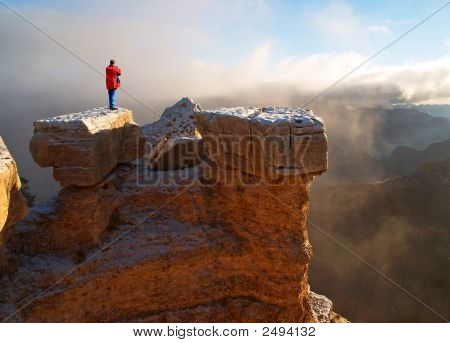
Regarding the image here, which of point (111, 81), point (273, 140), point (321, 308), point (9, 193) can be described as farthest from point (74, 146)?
point (321, 308)

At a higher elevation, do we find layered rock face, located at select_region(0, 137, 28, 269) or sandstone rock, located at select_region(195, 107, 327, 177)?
sandstone rock, located at select_region(195, 107, 327, 177)

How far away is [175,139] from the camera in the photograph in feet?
32.6

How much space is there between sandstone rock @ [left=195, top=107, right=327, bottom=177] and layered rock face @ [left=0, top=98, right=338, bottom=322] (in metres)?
0.03

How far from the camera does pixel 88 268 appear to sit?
24.1ft

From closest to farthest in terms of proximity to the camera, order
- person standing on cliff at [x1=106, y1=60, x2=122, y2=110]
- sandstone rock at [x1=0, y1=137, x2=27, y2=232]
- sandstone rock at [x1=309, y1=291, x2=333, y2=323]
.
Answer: sandstone rock at [x1=0, y1=137, x2=27, y2=232] → person standing on cliff at [x1=106, y1=60, x2=122, y2=110] → sandstone rock at [x1=309, y1=291, x2=333, y2=323]

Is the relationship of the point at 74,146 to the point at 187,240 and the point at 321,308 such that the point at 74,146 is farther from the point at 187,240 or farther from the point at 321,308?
the point at 321,308

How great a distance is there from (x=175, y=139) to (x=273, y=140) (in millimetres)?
3804

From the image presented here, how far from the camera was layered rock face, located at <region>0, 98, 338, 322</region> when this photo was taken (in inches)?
279

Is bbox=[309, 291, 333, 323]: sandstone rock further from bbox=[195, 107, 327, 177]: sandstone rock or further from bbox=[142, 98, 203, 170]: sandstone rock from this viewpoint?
bbox=[142, 98, 203, 170]: sandstone rock

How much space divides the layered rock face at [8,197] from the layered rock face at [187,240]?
3.06 ft

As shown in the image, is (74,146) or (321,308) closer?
(74,146)

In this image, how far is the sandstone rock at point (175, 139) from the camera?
31.5 feet

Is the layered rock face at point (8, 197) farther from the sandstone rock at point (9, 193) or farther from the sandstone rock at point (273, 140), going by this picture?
the sandstone rock at point (273, 140)

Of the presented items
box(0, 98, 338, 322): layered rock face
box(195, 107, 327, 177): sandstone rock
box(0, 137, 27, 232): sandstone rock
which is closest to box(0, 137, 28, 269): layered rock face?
box(0, 137, 27, 232): sandstone rock
